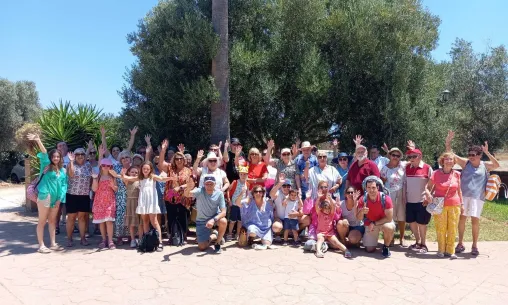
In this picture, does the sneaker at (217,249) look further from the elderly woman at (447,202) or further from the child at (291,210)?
the elderly woman at (447,202)

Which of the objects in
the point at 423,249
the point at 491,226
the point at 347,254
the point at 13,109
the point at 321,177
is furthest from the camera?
the point at 13,109

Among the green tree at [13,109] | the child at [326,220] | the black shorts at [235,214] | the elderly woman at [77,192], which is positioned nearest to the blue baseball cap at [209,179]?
the black shorts at [235,214]

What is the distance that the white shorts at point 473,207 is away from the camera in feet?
21.0

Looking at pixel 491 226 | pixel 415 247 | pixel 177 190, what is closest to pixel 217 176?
pixel 177 190

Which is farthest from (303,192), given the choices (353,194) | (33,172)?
(33,172)

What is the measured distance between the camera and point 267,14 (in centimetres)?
962

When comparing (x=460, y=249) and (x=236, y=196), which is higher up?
(x=236, y=196)

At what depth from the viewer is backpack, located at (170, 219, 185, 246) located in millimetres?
6846

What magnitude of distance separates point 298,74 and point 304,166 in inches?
99.1

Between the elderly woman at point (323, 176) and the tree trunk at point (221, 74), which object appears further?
the tree trunk at point (221, 74)

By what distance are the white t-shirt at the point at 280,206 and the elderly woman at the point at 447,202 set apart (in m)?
2.48

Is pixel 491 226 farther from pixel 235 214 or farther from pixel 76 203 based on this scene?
pixel 76 203

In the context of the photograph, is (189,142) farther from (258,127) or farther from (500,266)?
(500,266)

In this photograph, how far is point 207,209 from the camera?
6.52m
